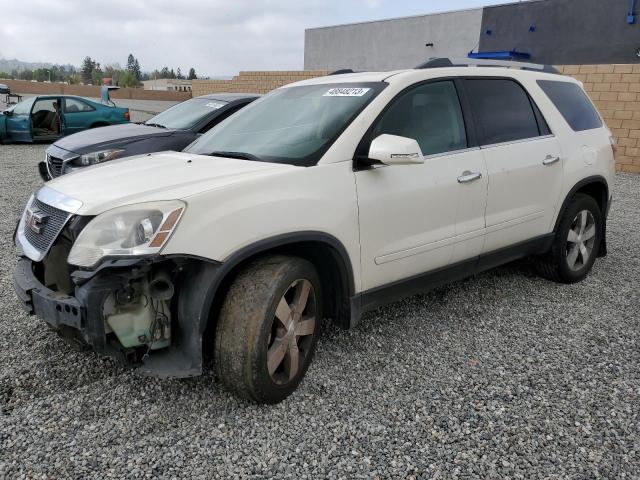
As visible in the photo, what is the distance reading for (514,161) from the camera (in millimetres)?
3938

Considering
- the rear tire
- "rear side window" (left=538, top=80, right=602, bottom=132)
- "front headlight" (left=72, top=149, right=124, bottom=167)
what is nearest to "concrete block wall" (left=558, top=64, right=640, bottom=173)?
"rear side window" (left=538, top=80, right=602, bottom=132)

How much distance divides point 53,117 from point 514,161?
13.7 meters

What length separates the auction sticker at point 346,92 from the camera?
11.1 feet

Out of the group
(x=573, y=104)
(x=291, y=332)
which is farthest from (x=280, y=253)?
(x=573, y=104)

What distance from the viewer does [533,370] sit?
3281 mm

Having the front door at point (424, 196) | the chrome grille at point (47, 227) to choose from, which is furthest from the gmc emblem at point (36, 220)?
the front door at point (424, 196)

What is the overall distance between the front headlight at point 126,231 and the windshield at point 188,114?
4.96 m

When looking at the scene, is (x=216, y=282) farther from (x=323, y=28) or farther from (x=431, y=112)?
(x=323, y=28)

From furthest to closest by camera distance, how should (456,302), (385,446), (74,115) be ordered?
(74,115) < (456,302) < (385,446)

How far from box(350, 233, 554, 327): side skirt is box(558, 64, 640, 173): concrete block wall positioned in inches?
340

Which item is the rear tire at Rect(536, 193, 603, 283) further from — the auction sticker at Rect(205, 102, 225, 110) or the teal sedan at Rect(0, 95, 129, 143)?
the teal sedan at Rect(0, 95, 129, 143)

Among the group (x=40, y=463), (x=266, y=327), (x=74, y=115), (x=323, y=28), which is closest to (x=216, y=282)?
(x=266, y=327)

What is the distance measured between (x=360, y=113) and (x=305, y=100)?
62 cm

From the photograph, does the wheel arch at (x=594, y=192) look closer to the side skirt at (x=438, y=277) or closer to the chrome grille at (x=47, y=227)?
the side skirt at (x=438, y=277)
